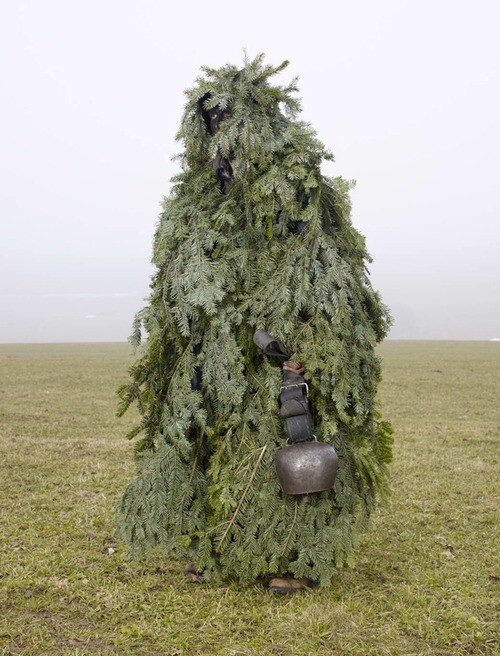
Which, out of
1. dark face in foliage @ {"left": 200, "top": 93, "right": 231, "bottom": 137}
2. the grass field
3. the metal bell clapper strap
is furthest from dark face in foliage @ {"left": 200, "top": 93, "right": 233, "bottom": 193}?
the grass field

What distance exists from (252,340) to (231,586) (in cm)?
201

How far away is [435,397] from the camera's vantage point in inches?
705

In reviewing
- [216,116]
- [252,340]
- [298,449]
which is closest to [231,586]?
[298,449]

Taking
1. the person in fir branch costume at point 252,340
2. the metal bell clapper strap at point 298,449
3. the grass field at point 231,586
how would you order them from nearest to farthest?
1. the grass field at point 231,586
2. the metal bell clapper strap at point 298,449
3. the person in fir branch costume at point 252,340

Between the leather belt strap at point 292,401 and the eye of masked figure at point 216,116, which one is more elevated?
the eye of masked figure at point 216,116

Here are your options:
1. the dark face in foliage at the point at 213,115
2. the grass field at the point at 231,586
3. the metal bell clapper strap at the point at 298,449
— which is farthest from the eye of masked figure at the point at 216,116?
the grass field at the point at 231,586

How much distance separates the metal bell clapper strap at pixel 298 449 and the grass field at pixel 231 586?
0.98 m

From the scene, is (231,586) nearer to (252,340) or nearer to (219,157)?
(252,340)

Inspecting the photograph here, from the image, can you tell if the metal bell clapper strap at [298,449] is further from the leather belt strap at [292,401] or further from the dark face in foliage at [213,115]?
the dark face in foliage at [213,115]

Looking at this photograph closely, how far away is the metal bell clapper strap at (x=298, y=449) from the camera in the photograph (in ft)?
14.1

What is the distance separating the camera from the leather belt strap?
4.37 meters

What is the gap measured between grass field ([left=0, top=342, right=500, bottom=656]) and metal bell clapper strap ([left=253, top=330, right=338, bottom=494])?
98 centimetres

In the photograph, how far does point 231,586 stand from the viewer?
4879mm

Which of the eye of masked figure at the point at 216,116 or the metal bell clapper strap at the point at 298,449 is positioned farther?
the eye of masked figure at the point at 216,116
